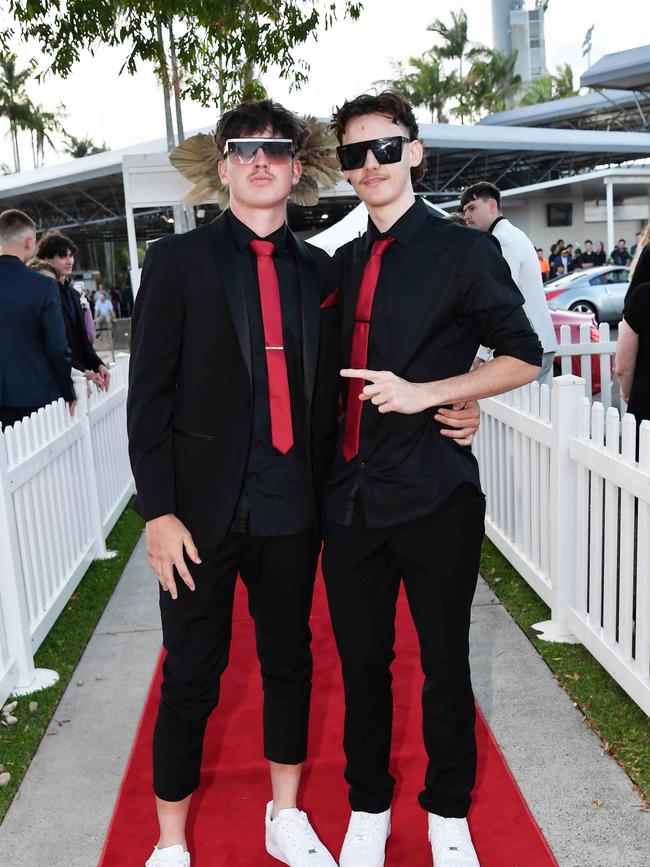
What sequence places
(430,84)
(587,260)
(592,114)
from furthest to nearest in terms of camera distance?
(430,84) → (592,114) → (587,260)

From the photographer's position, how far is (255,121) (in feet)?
8.14

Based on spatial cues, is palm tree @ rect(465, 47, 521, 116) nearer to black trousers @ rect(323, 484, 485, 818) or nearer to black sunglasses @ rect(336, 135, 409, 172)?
black sunglasses @ rect(336, 135, 409, 172)

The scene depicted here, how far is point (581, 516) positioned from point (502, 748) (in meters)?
1.19

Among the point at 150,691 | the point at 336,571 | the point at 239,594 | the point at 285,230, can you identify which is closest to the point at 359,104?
the point at 285,230

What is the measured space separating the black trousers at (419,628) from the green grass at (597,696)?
861mm

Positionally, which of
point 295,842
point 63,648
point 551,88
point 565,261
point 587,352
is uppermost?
point 551,88

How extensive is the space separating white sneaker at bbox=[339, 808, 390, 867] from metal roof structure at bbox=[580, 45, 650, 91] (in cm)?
4229

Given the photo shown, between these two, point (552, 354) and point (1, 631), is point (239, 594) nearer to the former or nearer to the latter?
point (1, 631)

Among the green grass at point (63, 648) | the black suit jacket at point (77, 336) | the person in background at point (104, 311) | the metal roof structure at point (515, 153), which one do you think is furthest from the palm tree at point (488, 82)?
the green grass at point (63, 648)

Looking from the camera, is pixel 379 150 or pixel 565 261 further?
pixel 565 261

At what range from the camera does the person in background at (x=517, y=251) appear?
5871 millimetres

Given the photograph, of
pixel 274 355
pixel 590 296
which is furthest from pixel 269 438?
pixel 590 296

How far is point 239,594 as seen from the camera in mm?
5387

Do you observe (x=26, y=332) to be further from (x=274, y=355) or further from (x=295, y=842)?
(x=295, y=842)
